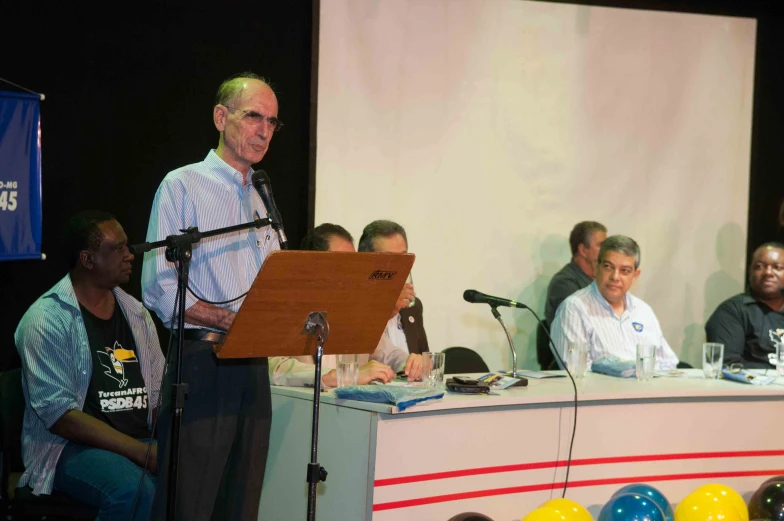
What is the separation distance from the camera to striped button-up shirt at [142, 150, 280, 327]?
10.1 feet

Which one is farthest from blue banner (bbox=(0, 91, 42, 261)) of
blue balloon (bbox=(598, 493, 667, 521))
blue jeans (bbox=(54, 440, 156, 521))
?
blue balloon (bbox=(598, 493, 667, 521))

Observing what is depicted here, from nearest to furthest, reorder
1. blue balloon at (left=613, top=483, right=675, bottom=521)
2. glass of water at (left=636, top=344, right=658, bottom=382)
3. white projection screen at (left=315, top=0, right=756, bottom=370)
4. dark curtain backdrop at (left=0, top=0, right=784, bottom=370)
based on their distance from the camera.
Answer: blue balloon at (left=613, top=483, right=675, bottom=521) < glass of water at (left=636, top=344, right=658, bottom=382) < dark curtain backdrop at (left=0, top=0, right=784, bottom=370) < white projection screen at (left=315, top=0, right=756, bottom=370)

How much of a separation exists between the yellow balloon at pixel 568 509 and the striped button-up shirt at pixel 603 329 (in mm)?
1529

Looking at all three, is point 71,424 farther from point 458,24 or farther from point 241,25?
point 458,24

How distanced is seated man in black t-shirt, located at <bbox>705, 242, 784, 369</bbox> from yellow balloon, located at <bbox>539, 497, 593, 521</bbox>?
8.42 feet

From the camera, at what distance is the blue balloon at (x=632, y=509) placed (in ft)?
11.9

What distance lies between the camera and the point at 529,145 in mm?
6363

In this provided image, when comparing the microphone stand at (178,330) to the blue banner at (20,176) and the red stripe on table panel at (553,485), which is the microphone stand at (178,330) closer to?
the red stripe on table panel at (553,485)

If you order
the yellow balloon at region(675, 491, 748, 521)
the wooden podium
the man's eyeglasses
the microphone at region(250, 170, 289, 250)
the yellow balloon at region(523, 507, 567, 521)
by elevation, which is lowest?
the yellow balloon at region(675, 491, 748, 521)

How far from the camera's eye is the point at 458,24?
239 inches

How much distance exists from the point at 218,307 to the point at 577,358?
197 centimetres

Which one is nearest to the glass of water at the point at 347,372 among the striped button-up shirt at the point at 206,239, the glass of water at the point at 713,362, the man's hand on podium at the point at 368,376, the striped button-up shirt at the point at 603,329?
the man's hand on podium at the point at 368,376

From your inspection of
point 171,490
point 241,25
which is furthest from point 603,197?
point 171,490

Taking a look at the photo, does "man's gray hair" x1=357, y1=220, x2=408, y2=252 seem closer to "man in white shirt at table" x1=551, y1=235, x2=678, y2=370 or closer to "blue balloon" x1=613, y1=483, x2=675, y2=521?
"man in white shirt at table" x1=551, y1=235, x2=678, y2=370
